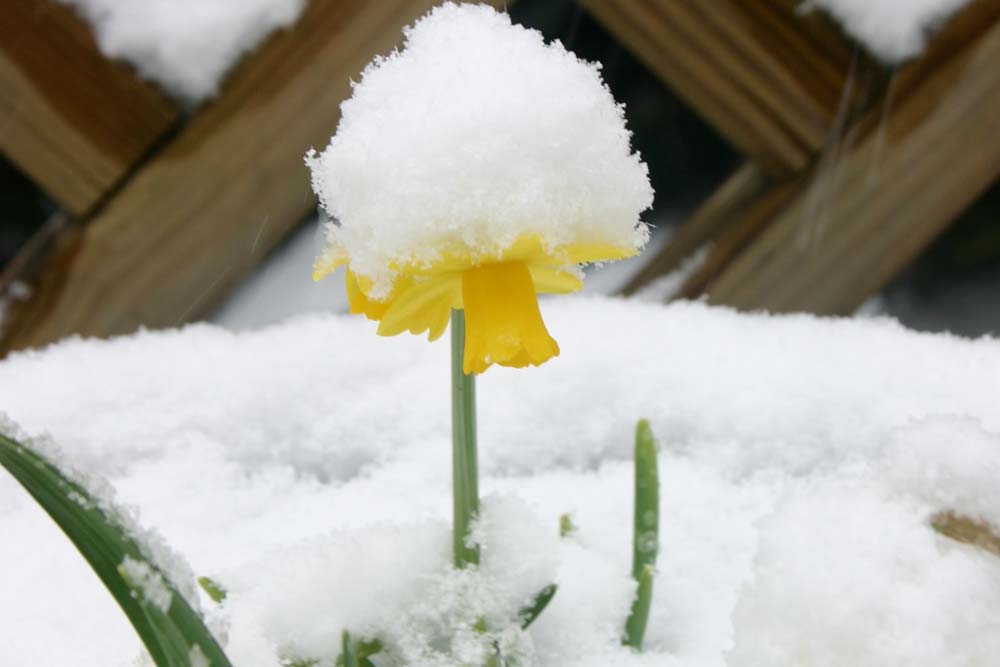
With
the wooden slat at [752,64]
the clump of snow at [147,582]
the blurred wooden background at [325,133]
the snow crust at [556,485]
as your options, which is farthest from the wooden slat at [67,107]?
the clump of snow at [147,582]

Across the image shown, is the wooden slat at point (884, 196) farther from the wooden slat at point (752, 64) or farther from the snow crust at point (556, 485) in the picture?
the snow crust at point (556, 485)

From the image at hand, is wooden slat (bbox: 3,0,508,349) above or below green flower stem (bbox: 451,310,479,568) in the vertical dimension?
below

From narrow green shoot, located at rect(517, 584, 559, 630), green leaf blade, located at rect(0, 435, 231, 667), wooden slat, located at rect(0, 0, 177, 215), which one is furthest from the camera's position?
wooden slat, located at rect(0, 0, 177, 215)

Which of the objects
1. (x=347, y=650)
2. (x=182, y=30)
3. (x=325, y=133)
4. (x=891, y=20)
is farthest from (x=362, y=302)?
(x=891, y=20)

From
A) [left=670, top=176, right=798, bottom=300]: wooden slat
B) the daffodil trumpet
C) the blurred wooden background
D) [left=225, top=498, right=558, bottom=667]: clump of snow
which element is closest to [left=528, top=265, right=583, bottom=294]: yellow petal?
the daffodil trumpet

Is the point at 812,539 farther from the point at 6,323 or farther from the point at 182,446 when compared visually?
the point at 6,323

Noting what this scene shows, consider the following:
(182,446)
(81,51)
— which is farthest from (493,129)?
(81,51)

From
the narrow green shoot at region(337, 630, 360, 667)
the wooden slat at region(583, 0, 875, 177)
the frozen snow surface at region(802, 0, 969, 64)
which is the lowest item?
the narrow green shoot at region(337, 630, 360, 667)

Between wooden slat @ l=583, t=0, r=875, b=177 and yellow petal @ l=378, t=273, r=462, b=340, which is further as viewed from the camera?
wooden slat @ l=583, t=0, r=875, b=177

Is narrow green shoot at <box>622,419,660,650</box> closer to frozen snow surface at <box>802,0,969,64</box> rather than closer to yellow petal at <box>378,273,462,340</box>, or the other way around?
yellow petal at <box>378,273,462,340</box>
